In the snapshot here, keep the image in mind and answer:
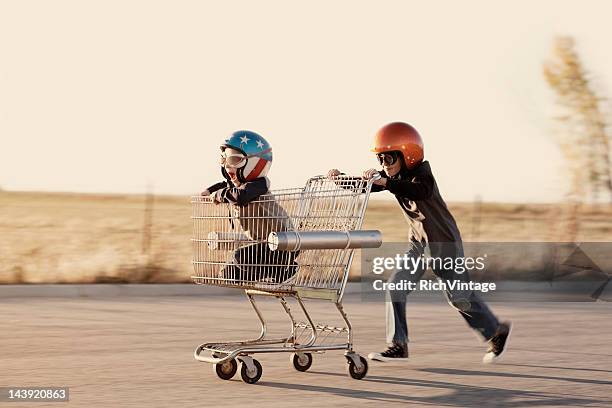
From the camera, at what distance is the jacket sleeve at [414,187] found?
9.80m

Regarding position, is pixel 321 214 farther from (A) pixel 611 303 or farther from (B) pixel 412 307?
(A) pixel 611 303

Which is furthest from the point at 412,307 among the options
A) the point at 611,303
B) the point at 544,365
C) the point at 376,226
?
the point at 376,226

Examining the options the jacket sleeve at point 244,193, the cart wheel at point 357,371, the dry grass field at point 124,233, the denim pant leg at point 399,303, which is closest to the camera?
the jacket sleeve at point 244,193

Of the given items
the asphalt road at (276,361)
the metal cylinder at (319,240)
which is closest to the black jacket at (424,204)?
the metal cylinder at (319,240)

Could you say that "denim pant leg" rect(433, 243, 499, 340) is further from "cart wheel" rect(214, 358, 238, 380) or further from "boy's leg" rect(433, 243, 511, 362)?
"cart wheel" rect(214, 358, 238, 380)

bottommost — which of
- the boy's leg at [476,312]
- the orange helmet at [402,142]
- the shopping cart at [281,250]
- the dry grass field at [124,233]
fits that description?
the dry grass field at [124,233]

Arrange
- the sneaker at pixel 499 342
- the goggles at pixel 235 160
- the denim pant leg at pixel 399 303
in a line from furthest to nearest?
the sneaker at pixel 499 342, the denim pant leg at pixel 399 303, the goggles at pixel 235 160

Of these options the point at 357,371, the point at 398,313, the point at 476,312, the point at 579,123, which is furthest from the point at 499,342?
the point at 579,123

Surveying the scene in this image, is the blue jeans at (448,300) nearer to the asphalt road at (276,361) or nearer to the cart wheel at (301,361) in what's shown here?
the asphalt road at (276,361)

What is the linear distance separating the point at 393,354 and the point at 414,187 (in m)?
1.44

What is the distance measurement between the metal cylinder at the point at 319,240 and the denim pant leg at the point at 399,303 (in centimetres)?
132

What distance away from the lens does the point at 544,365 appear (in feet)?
35.4

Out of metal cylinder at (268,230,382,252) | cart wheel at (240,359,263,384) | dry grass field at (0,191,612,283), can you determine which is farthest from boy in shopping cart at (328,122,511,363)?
dry grass field at (0,191,612,283)

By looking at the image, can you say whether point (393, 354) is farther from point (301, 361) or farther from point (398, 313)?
point (301, 361)
